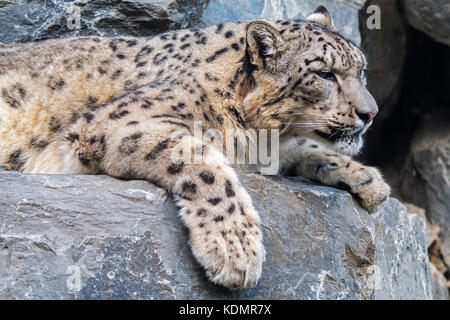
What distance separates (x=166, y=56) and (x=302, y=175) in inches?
45.4

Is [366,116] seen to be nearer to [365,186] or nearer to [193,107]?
[365,186]

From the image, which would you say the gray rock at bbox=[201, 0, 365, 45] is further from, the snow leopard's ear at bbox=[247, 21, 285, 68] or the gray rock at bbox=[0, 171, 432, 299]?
the gray rock at bbox=[0, 171, 432, 299]

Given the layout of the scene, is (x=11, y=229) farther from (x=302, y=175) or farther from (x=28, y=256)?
(x=302, y=175)

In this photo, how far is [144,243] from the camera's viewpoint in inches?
114

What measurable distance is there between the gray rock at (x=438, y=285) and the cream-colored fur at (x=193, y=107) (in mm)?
3700

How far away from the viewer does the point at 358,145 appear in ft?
12.5

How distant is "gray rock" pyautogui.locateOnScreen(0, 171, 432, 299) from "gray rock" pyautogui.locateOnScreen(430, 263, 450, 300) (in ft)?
12.6

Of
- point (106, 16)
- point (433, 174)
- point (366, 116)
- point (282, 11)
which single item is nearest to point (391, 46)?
point (433, 174)

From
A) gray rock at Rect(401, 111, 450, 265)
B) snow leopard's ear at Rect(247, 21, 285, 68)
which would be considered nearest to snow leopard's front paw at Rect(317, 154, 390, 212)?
snow leopard's ear at Rect(247, 21, 285, 68)

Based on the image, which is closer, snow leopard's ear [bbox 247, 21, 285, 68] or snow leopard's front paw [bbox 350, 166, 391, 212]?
snow leopard's ear [bbox 247, 21, 285, 68]

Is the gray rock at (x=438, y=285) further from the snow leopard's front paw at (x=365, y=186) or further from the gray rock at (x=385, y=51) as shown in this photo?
the snow leopard's front paw at (x=365, y=186)

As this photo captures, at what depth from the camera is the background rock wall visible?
5.36 metres
